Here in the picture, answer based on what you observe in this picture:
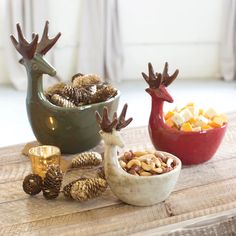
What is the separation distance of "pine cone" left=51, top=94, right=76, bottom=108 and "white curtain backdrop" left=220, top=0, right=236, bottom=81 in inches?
108

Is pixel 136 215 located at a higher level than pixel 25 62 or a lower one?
lower

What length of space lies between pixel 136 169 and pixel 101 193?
83mm

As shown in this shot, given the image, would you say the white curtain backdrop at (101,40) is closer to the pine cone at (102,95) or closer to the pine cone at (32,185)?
the pine cone at (102,95)

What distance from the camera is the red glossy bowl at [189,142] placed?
3.27 ft

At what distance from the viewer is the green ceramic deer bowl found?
1037 millimetres

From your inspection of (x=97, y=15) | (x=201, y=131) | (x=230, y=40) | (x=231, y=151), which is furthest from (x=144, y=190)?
(x=230, y=40)

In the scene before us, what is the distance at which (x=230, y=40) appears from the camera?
11.7 ft

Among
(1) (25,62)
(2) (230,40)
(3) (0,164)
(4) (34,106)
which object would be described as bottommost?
(2) (230,40)

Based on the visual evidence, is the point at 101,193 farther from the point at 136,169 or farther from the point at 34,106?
the point at 34,106

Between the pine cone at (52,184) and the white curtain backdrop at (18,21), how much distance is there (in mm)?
2464

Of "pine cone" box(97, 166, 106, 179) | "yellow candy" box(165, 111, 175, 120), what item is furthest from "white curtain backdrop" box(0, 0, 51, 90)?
"pine cone" box(97, 166, 106, 179)

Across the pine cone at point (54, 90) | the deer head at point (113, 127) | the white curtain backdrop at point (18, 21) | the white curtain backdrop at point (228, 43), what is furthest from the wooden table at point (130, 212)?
the white curtain backdrop at point (228, 43)

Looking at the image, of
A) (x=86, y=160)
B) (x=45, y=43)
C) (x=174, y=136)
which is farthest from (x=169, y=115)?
(x=45, y=43)

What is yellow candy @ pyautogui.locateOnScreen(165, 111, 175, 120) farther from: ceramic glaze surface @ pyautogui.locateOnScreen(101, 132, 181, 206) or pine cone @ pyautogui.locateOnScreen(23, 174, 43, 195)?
pine cone @ pyautogui.locateOnScreen(23, 174, 43, 195)
